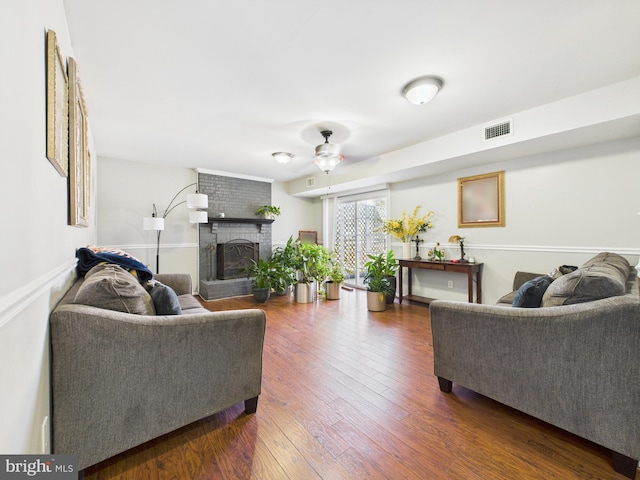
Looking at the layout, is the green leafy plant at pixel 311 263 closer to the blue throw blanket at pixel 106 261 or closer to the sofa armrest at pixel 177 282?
the sofa armrest at pixel 177 282

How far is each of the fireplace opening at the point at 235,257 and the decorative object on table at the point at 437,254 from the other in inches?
129

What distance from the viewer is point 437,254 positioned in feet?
13.5

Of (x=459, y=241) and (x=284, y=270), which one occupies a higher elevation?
(x=459, y=241)

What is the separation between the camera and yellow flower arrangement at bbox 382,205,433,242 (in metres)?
4.38

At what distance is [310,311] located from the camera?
155 inches

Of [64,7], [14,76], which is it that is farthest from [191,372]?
[64,7]

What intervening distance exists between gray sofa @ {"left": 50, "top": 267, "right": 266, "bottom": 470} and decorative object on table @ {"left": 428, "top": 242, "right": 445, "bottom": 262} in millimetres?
3310

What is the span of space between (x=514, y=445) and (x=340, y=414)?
95 cm

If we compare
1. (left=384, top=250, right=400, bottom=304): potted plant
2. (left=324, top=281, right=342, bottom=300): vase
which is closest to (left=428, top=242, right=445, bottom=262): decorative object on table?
(left=384, top=250, right=400, bottom=304): potted plant

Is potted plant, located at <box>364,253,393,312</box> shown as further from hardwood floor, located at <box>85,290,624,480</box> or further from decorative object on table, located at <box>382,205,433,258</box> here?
hardwood floor, located at <box>85,290,624,480</box>

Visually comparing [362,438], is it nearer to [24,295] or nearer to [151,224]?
[24,295]

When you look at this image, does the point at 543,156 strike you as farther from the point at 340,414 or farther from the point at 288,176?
the point at 288,176

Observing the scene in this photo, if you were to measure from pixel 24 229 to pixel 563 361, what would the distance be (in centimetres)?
233

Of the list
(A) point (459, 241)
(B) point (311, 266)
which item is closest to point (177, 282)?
(B) point (311, 266)
